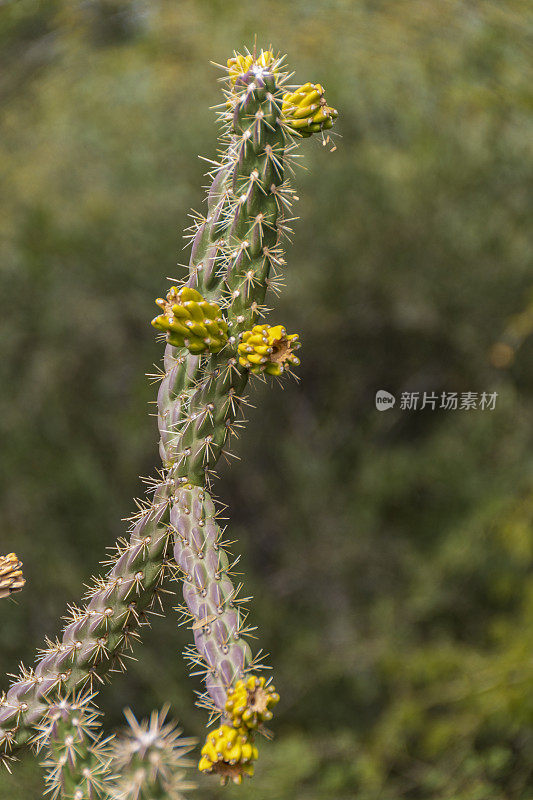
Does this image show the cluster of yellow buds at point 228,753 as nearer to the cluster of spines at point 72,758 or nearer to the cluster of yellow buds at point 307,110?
the cluster of spines at point 72,758

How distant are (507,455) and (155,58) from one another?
2.33 meters

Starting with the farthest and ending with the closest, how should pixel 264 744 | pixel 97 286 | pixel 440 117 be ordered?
pixel 97 286
pixel 440 117
pixel 264 744

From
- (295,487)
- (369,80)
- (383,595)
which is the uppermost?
(369,80)

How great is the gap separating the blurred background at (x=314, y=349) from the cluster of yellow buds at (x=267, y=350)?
208 cm

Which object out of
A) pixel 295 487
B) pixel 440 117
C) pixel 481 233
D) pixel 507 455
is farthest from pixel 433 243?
pixel 295 487

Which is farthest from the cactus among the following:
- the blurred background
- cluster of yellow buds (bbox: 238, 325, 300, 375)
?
the blurred background

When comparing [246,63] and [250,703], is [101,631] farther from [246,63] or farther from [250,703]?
[246,63]

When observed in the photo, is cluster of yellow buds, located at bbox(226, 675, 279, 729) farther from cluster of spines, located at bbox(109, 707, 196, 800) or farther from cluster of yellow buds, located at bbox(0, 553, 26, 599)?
cluster of yellow buds, located at bbox(0, 553, 26, 599)

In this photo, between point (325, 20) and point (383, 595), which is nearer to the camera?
point (325, 20)

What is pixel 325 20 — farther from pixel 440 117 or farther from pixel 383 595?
pixel 383 595

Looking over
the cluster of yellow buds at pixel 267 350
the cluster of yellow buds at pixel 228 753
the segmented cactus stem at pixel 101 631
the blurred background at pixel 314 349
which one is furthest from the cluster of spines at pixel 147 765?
the blurred background at pixel 314 349

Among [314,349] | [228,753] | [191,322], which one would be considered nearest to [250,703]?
[228,753]

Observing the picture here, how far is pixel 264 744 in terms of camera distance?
2650 millimetres

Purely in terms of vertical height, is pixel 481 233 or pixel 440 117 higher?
pixel 440 117
